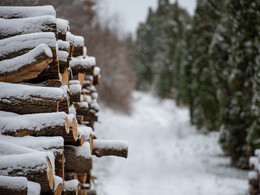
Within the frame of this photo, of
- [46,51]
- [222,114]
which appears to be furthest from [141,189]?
[46,51]

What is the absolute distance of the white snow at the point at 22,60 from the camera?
2.33 metres

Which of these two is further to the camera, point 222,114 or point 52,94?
point 222,114

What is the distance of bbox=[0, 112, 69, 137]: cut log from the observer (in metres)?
2.36

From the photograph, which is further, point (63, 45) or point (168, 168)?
point (168, 168)

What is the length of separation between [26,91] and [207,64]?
1789cm

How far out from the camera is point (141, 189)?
852cm

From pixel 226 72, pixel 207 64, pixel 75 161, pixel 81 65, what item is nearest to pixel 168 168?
pixel 226 72

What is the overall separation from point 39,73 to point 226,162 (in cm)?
1172

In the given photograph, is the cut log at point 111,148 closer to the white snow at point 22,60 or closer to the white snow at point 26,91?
the white snow at point 26,91

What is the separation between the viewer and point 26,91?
2.44 m

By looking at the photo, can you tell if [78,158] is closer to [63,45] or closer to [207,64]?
[63,45]

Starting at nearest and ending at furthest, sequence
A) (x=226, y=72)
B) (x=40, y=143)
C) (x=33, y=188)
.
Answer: (x=33, y=188) < (x=40, y=143) < (x=226, y=72)

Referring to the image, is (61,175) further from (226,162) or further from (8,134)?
(226,162)

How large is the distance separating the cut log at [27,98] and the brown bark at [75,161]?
2.08 ft
